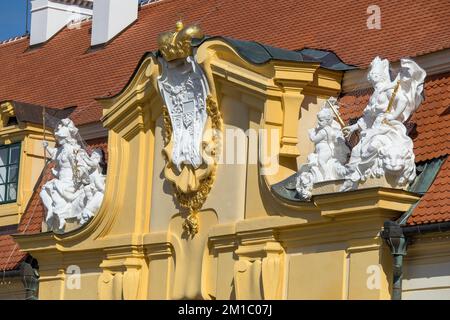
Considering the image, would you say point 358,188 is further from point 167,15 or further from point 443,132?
point 167,15

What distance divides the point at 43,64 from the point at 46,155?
4127 millimetres

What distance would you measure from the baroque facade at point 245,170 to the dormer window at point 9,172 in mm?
64

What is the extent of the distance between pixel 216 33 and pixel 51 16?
27.0ft

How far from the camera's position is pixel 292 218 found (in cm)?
2397

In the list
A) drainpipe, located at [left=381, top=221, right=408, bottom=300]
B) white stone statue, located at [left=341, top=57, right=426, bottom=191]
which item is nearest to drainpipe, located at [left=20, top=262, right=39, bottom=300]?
white stone statue, located at [left=341, top=57, right=426, bottom=191]

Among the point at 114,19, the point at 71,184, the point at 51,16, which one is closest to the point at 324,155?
the point at 71,184

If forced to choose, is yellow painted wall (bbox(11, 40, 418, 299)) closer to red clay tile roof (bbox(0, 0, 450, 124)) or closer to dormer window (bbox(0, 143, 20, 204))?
red clay tile roof (bbox(0, 0, 450, 124))

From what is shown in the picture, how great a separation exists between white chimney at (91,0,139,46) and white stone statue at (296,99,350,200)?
1098cm

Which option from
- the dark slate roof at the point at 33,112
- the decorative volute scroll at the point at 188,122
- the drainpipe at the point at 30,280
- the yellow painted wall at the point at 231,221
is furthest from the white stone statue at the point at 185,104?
the dark slate roof at the point at 33,112

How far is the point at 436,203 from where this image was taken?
22.4 metres

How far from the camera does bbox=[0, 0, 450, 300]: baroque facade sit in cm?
2269

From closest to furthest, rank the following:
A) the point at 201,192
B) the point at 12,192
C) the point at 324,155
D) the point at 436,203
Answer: the point at 436,203 → the point at 324,155 → the point at 201,192 → the point at 12,192

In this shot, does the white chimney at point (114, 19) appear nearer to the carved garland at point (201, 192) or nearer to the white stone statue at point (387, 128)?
the carved garland at point (201, 192)

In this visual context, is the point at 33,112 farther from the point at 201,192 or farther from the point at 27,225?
the point at 201,192
